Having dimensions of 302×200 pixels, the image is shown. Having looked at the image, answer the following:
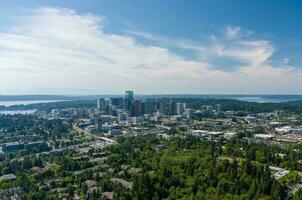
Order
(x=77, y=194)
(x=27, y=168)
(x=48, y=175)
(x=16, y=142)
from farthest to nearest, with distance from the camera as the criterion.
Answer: (x=16, y=142) < (x=27, y=168) < (x=48, y=175) < (x=77, y=194)

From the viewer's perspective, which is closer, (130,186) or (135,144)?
(130,186)

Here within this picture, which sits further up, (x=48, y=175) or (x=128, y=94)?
(x=128, y=94)

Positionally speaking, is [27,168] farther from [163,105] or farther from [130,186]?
[163,105]

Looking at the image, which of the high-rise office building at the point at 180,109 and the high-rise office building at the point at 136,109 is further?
the high-rise office building at the point at 180,109

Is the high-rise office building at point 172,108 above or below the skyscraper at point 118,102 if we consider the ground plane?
below

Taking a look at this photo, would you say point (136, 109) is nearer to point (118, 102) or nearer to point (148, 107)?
point (148, 107)

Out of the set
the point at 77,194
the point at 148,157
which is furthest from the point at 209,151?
the point at 77,194

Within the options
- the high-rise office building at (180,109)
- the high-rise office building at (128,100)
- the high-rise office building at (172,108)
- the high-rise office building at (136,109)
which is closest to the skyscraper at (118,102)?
the high-rise office building at (128,100)

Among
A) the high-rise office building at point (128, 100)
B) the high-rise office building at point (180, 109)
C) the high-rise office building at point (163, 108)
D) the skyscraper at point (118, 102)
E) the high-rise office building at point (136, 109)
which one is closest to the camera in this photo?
the high-rise office building at point (136, 109)

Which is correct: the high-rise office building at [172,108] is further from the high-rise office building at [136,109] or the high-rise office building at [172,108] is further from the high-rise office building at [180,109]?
the high-rise office building at [136,109]

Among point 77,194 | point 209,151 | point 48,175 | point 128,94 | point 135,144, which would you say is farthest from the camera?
point 128,94

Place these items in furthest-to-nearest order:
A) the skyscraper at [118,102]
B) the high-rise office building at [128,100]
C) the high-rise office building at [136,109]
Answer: the skyscraper at [118,102]
the high-rise office building at [128,100]
the high-rise office building at [136,109]
